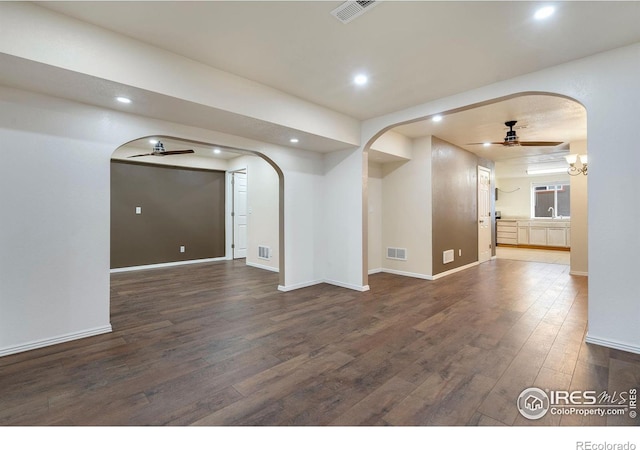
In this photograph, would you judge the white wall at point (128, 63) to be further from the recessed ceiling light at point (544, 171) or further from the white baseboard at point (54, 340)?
the recessed ceiling light at point (544, 171)

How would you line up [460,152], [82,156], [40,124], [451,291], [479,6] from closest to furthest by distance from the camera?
[479,6]
[40,124]
[82,156]
[451,291]
[460,152]

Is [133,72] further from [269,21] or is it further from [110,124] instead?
[269,21]

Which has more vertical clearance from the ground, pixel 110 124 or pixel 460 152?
pixel 460 152

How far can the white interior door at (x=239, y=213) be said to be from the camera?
7.61 m

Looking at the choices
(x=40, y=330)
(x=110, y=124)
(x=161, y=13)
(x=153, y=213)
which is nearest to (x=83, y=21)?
(x=161, y=13)

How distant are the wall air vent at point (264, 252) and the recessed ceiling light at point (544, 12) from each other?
16.9 ft

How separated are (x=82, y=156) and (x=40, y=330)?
63.5 inches

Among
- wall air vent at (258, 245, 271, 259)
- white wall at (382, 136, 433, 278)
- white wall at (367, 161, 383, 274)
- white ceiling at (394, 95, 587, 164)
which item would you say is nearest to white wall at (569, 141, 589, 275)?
white ceiling at (394, 95, 587, 164)

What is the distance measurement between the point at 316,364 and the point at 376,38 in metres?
2.64

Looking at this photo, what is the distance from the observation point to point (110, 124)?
9.62ft

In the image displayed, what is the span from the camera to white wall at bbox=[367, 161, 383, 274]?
5.91 m

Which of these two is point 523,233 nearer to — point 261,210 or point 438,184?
point 438,184

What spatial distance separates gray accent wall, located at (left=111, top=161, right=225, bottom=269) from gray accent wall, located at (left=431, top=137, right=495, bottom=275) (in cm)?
506

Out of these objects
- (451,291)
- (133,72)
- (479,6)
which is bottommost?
(451,291)
